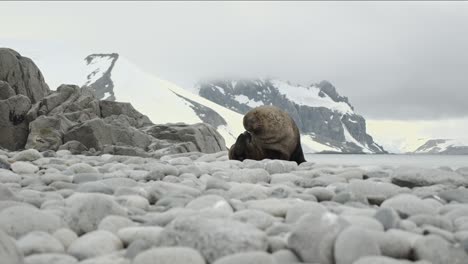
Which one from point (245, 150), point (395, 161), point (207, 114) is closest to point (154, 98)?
point (207, 114)

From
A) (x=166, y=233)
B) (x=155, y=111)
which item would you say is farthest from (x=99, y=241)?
(x=155, y=111)

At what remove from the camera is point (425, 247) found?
2506 mm

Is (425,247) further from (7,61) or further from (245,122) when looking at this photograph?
(7,61)

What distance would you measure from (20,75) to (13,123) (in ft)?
15.8

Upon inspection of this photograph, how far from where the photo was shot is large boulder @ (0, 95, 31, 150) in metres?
17.2

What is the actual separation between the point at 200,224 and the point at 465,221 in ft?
5.48

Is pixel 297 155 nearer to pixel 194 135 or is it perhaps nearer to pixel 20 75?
pixel 194 135

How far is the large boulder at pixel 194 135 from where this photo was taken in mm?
19766

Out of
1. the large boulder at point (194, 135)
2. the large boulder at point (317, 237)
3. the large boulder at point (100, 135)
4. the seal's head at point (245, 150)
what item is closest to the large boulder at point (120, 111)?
the large boulder at point (194, 135)

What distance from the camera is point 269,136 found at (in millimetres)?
9477

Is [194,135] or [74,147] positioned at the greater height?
[194,135]

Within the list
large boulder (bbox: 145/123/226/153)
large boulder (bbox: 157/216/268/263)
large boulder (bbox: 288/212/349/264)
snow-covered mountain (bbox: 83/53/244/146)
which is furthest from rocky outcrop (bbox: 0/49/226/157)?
snow-covered mountain (bbox: 83/53/244/146)

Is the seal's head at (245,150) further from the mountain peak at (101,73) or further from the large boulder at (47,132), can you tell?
the mountain peak at (101,73)

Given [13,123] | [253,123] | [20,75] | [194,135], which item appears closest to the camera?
[253,123]
